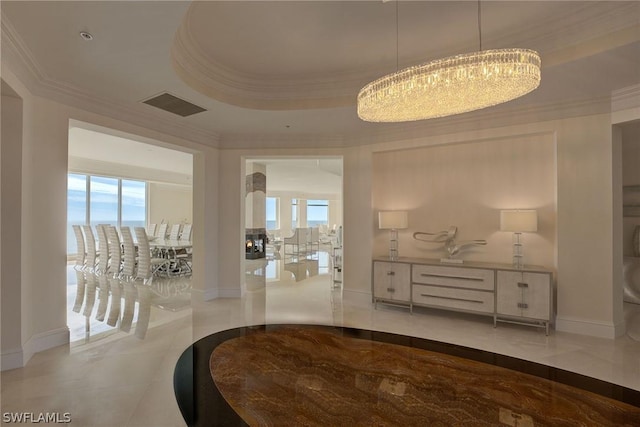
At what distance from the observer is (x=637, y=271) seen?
4.96 metres

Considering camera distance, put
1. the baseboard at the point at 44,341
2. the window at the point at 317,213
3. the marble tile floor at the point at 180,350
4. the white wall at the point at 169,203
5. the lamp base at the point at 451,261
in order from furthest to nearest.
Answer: the window at the point at 317,213 → the white wall at the point at 169,203 → the lamp base at the point at 451,261 → the baseboard at the point at 44,341 → the marble tile floor at the point at 180,350

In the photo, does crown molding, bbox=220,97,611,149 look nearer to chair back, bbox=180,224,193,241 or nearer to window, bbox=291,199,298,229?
chair back, bbox=180,224,193,241

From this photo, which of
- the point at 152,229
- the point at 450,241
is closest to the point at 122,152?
the point at 152,229

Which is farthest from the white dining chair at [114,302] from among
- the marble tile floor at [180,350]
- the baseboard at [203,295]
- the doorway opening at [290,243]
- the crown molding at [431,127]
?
the crown molding at [431,127]

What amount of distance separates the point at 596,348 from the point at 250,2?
470cm

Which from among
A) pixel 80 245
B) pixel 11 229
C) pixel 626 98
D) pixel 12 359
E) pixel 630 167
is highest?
pixel 626 98

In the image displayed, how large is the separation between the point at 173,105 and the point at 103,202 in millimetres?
8915

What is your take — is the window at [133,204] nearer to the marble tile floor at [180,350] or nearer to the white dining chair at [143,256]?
the white dining chair at [143,256]

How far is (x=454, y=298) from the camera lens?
424 cm

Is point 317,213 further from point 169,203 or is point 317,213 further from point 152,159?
point 152,159

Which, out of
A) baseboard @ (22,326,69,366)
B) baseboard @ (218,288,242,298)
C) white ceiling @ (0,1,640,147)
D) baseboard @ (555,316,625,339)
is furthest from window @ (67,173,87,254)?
baseboard @ (555,316,625,339)

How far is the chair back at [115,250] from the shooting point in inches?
274

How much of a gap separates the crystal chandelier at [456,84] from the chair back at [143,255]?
560 cm

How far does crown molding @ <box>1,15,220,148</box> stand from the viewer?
2547 mm
